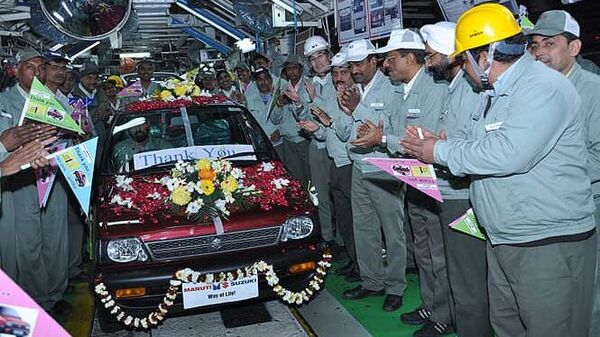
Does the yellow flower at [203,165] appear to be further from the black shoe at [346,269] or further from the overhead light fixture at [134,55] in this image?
the overhead light fixture at [134,55]

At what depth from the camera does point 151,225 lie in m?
4.33

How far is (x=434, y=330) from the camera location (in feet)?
14.4

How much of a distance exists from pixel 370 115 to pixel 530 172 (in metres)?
2.10

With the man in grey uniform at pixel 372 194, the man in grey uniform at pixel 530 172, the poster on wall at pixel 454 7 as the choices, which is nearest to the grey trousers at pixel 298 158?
the man in grey uniform at pixel 372 194

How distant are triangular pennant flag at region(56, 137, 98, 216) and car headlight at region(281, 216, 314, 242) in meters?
1.50

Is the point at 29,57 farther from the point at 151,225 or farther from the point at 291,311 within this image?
the point at 291,311

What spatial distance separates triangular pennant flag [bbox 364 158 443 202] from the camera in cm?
347

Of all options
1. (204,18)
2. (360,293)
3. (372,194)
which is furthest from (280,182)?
(204,18)

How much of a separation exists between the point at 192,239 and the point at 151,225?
0.33 m

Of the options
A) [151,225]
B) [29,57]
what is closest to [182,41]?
[29,57]

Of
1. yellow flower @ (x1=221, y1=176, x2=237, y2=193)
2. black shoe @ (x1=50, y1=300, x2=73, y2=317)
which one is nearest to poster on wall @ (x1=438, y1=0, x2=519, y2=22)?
yellow flower @ (x1=221, y1=176, x2=237, y2=193)

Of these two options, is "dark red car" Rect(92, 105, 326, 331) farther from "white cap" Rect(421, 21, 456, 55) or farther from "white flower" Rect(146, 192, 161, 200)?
"white cap" Rect(421, 21, 456, 55)

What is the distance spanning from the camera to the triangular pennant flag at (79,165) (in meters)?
3.85

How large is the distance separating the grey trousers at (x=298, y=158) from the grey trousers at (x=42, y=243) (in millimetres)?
3030
